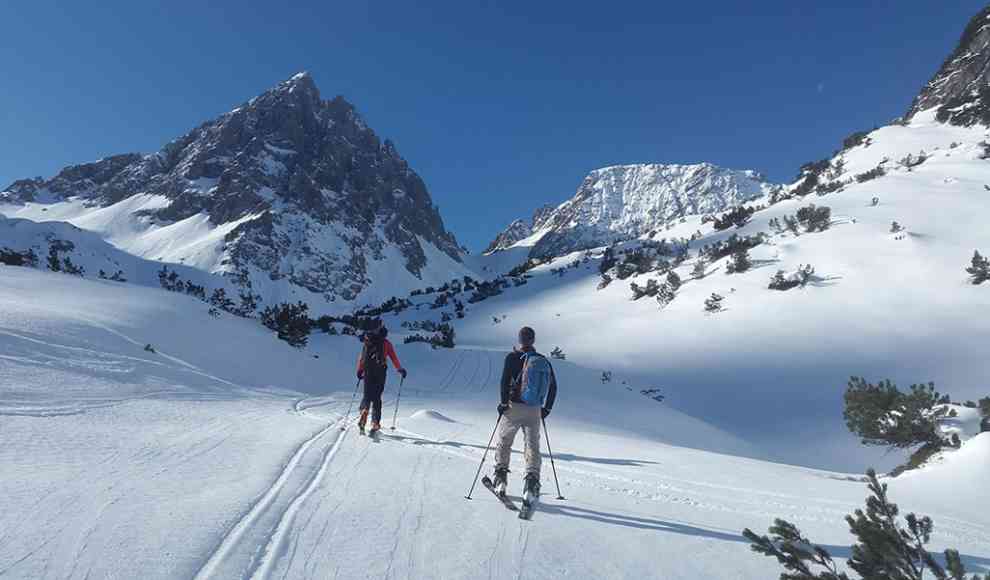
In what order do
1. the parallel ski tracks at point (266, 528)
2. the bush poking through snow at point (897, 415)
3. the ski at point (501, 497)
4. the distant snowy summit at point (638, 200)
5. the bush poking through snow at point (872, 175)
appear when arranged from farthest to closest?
the distant snowy summit at point (638, 200) → the bush poking through snow at point (872, 175) → the bush poking through snow at point (897, 415) → the ski at point (501, 497) → the parallel ski tracks at point (266, 528)

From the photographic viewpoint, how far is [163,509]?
3.51 metres

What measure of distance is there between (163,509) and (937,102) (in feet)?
215

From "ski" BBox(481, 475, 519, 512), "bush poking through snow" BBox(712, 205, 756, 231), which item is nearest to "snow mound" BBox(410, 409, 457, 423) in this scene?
"ski" BBox(481, 475, 519, 512)

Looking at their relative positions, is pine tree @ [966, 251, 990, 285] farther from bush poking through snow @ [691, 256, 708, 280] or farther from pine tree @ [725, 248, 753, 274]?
bush poking through snow @ [691, 256, 708, 280]

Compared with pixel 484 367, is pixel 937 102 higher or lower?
higher

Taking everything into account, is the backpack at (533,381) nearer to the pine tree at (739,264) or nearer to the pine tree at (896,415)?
the pine tree at (896,415)

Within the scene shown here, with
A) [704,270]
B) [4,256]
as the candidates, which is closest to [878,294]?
[704,270]

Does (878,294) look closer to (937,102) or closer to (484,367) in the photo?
(484,367)

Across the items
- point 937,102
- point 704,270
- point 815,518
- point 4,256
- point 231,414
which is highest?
point 937,102

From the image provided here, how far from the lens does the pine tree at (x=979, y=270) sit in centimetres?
1698

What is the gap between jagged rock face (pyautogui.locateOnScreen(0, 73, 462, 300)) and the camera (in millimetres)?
94812

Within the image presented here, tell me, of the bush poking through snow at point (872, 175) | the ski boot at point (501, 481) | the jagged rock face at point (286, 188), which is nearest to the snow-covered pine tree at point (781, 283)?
the bush poking through snow at point (872, 175)

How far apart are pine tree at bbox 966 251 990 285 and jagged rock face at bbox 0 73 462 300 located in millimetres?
86102

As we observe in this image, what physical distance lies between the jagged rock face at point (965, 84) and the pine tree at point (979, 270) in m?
29.3
